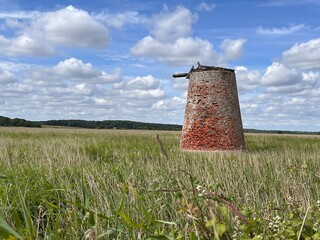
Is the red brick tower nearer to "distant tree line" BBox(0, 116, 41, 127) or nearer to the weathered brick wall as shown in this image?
the weathered brick wall

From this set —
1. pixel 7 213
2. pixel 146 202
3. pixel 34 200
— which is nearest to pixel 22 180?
pixel 34 200

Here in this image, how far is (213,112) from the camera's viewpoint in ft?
42.0

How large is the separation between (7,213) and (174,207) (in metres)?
1.41

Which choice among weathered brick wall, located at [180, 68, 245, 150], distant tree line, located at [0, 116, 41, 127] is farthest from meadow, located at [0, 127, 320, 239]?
distant tree line, located at [0, 116, 41, 127]

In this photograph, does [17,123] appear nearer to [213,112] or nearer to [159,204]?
[213,112]

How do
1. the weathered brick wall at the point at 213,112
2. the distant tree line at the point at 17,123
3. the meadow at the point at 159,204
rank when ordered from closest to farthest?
the meadow at the point at 159,204 → the weathered brick wall at the point at 213,112 → the distant tree line at the point at 17,123

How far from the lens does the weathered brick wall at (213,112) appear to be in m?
12.8

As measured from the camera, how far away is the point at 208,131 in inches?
506

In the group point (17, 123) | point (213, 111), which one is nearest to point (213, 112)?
point (213, 111)

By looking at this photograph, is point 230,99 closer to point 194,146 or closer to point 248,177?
point 194,146

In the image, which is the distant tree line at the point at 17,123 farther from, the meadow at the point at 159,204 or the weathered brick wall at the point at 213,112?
the meadow at the point at 159,204

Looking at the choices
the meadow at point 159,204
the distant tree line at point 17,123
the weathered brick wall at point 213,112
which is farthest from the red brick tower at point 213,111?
the distant tree line at point 17,123

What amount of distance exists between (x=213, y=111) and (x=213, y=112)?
0.03 metres

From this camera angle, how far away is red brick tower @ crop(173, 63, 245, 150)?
12789 mm
